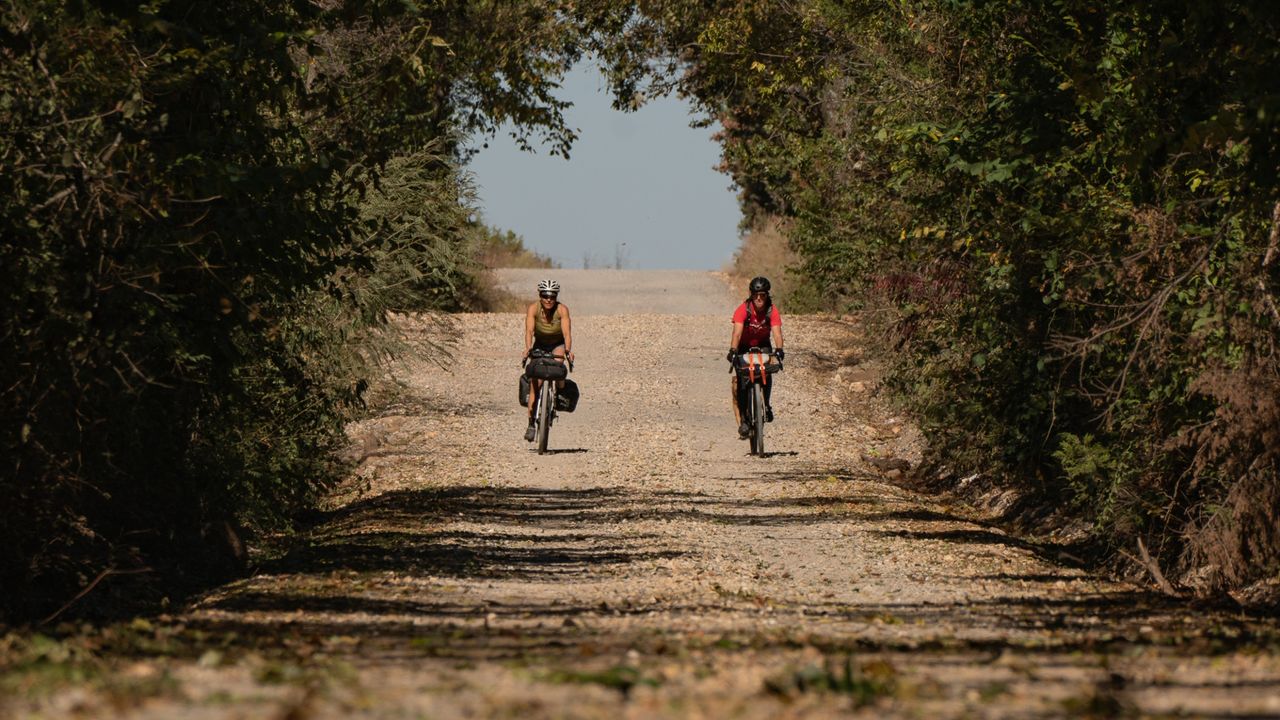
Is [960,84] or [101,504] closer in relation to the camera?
[101,504]

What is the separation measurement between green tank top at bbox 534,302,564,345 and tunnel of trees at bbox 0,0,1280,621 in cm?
238

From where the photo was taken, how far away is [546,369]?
1902 cm

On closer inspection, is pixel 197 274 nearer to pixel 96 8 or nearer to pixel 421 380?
pixel 96 8

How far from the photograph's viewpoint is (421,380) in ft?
100


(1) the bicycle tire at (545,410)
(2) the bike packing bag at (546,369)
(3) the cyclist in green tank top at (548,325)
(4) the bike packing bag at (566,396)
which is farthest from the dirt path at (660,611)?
(3) the cyclist in green tank top at (548,325)

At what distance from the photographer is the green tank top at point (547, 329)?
1900 cm

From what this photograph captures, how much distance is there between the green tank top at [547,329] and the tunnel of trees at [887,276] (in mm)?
2381

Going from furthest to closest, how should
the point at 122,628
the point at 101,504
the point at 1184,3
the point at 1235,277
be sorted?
Result: the point at 101,504 → the point at 1235,277 → the point at 1184,3 → the point at 122,628

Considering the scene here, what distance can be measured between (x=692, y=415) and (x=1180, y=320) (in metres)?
14.9

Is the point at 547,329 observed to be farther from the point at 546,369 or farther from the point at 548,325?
the point at 546,369

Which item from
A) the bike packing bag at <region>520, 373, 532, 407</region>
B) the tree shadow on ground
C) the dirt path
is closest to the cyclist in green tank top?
the bike packing bag at <region>520, 373, 532, 407</region>

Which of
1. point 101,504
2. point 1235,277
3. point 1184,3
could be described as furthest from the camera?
point 101,504

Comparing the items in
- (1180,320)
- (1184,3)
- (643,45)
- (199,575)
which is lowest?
(199,575)

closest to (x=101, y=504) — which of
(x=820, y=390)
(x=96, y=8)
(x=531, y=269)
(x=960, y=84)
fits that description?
(x=96, y=8)
